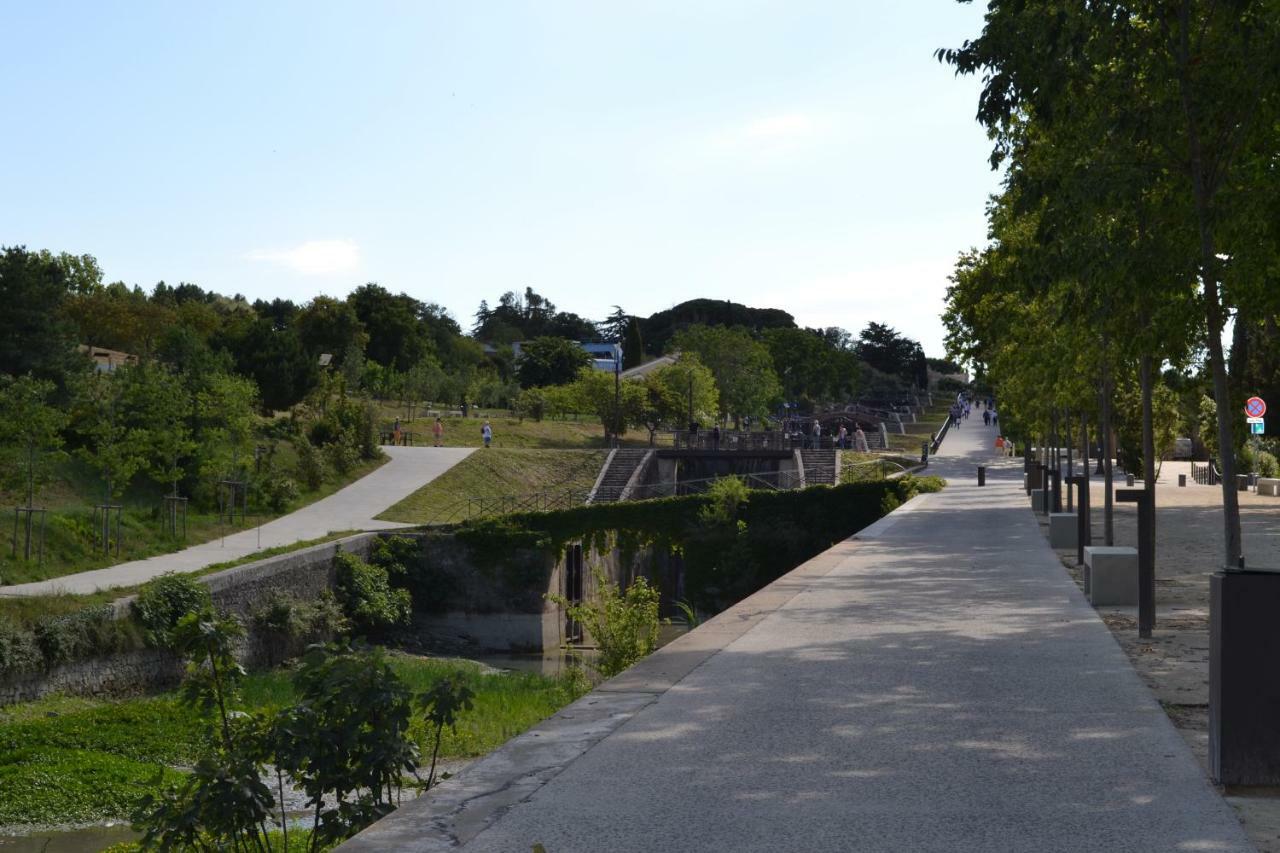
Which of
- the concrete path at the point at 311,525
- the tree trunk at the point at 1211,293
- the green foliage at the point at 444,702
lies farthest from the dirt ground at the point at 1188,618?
→ the concrete path at the point at 311,525

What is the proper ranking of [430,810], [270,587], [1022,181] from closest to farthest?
1. [430,810]
2. [1022,181]
3. [270,587]

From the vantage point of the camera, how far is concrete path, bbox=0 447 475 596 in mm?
26344

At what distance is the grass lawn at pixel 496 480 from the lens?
47.2 m

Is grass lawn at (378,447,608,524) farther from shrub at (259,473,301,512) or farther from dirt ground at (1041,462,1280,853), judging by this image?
dirt ground at (1041,462,1280,853)

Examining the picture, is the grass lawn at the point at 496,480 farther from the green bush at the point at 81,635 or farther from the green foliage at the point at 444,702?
the green foliage at the point at 444,702

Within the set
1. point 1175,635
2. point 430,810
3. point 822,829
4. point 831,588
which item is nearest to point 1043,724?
point 822,829

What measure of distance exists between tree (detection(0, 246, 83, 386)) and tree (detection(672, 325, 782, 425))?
50919 mm

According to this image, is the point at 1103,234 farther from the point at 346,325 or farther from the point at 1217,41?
the point at 346,325

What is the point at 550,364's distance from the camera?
347 ft

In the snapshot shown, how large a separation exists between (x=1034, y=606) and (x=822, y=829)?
869 cm

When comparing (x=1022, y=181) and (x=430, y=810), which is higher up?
(x=1022, y=181)

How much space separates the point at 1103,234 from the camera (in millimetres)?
11734

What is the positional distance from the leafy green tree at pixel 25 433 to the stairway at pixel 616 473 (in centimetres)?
2891

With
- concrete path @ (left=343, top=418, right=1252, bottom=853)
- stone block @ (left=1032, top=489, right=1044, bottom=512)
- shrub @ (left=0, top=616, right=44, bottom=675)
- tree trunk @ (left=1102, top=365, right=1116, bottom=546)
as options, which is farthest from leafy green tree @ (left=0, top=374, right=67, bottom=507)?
stone block @ (left=1032, top=489, right=1044, bottom=512)
